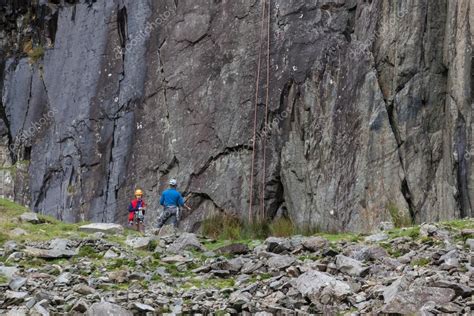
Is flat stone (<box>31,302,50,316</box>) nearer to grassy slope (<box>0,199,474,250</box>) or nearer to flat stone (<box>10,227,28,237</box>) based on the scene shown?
grassy slope (<box>0,199,474,250</box>)

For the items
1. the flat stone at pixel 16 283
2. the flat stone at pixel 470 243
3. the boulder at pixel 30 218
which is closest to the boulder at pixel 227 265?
the flat stone at pixel 16 283

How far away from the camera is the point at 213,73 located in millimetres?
28953

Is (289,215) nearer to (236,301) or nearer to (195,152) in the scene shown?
(195,152)

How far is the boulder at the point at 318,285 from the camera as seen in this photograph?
44.6ft

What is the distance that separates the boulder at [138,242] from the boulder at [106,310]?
17.4 feet

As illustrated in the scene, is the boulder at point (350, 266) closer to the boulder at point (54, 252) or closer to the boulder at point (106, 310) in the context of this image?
the boulder at point (106, 310)

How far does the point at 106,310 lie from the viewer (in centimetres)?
1336

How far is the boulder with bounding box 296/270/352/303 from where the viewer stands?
13.6 meters

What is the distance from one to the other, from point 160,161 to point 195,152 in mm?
1490

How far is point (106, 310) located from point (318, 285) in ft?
10.2

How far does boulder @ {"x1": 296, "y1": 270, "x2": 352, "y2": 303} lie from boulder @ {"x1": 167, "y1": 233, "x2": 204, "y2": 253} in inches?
182

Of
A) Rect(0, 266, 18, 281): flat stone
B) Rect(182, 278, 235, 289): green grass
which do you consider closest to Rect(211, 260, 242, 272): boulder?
Rect(182, 278, 235, 289): green grass

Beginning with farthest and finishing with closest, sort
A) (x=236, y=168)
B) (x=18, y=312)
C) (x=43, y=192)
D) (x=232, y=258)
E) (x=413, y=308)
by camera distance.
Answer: (x=43, y=192), (x=236, y=168), (x=232, y=258), (x=18, y=312), (x=413, y=308)

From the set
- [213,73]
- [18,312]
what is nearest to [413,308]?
[18,312]
